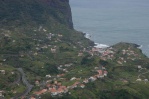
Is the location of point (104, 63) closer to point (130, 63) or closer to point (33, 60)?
point (130, 63)

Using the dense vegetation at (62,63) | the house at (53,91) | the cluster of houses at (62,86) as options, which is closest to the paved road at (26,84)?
the dense vegetation at (62,63)

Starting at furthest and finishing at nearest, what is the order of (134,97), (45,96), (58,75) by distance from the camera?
(58,75) < (134,97) < (45,96)

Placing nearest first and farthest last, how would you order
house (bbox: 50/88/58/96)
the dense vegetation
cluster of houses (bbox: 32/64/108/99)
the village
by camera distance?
house (bbox: 50/88/58/96) → cluster of houses (bbox: 32/64/108/99) → the village → the dense vegetation

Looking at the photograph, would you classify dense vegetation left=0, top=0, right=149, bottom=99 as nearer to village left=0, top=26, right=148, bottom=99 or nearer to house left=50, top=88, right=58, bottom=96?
village left=0, top=26, right=148, bottom=99

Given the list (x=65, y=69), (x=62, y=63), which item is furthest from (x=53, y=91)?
(x=62, y=63)

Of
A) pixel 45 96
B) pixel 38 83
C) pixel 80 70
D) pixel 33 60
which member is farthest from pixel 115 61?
pixel 45 96

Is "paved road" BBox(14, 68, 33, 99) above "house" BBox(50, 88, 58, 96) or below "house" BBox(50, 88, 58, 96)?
below

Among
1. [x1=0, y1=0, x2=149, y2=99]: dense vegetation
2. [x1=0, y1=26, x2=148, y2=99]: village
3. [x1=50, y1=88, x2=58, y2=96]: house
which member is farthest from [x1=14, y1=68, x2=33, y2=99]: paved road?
[x1=50, y1=88, x2=58, y2=96]: house

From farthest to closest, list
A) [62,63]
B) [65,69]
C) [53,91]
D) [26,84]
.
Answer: [62,63]
[65,69]
[26,84]
[53,91]

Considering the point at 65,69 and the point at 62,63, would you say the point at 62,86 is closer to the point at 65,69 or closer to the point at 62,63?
the point at 65,69

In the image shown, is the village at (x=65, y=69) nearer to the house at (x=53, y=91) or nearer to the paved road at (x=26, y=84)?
the house at (x=53, y=91)

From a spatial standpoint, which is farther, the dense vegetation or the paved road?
the dense vegetation
